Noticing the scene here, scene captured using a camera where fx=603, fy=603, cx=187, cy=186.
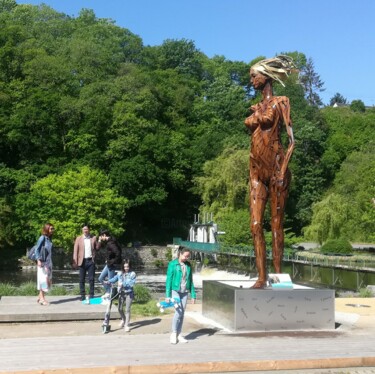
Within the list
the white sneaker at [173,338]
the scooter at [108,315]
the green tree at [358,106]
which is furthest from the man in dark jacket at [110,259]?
the green tree at [358,106]

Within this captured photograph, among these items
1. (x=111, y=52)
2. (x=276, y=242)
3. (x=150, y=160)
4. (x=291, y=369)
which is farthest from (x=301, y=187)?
(x=291, y=369)

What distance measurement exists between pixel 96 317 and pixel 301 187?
4473 centimetres

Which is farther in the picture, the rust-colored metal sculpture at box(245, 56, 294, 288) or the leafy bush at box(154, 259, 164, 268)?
the leafy bush at box(154, 259, 164, 268)

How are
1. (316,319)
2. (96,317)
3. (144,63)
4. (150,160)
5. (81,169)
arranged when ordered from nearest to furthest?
(316,319) → (96,317) → (81,169) → (150,160) → (144,63)

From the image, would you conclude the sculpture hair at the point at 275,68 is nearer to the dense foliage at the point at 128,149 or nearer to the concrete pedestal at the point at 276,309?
the concrete pedestal at the point at 276,309

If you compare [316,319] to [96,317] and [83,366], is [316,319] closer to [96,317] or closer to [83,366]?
[96,317]

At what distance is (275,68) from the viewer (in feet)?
40.0

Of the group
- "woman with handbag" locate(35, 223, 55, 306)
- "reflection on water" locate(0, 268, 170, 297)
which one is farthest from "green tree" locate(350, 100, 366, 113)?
"woman with handbag" locate(35, 223, 55, 306)

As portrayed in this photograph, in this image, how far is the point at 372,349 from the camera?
363 inches

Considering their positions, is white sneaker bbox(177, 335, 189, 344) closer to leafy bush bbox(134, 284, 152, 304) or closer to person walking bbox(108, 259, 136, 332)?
person walking bbox(108, 259, 136, 332)

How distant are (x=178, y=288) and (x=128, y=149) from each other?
140ft

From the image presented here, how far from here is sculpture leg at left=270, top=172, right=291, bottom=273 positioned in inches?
469

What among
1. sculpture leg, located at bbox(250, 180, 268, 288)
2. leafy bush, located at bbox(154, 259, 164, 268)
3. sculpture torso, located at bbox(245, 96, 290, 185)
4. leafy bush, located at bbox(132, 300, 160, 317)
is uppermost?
sculpture torso, located at bbox(245, 96, 290, 185)

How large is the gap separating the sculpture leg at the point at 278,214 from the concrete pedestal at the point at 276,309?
3.60 feet
